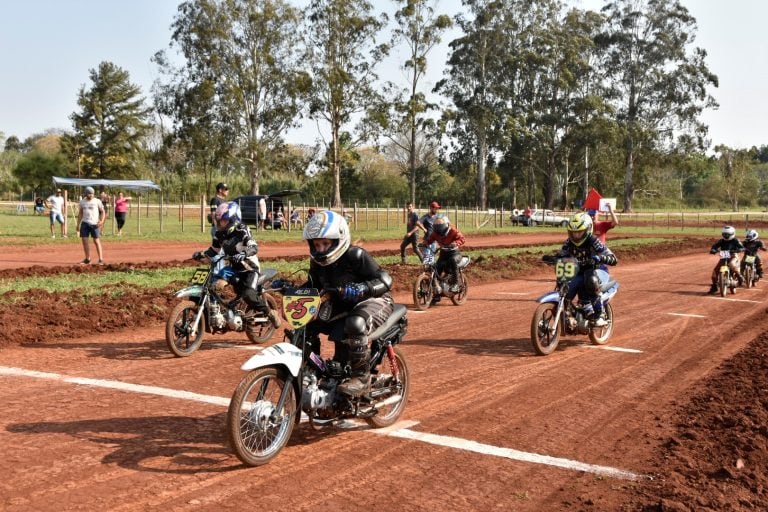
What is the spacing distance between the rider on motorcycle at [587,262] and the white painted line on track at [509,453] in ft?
15.1

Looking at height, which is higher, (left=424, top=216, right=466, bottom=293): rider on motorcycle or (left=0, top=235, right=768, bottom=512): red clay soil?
(left=424, top=216, right=466, bottom=293): rider on motorcycle

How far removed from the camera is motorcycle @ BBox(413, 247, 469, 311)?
13586mm

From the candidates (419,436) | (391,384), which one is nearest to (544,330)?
(391,384)

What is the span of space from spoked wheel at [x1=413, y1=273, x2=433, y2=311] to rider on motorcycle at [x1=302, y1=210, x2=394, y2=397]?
745cm

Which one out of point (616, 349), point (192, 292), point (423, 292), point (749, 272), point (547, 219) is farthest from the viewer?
point (547, 219)

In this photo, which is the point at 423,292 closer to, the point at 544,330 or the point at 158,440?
the point at 544,330

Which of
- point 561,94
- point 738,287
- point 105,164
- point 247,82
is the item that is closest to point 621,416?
point 738,287

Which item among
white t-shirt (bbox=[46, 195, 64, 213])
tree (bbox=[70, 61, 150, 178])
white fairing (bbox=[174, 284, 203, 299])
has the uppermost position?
tree (bbox=[70, 61, 150, 178])

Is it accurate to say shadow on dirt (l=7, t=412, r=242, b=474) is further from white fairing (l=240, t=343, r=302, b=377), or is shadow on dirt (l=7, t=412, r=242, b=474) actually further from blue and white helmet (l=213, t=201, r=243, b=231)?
blue and white helmet (l=213, t=201, r=243, b=231)

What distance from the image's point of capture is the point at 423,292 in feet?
45.0

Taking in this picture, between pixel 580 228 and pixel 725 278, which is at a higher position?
pixel 580 228

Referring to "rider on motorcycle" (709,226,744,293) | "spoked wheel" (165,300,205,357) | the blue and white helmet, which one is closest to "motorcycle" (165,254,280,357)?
"spoked wheel" (165,300,205,357)

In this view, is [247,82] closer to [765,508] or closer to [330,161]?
[330,161]

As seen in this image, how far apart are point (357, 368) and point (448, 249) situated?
8.62m
